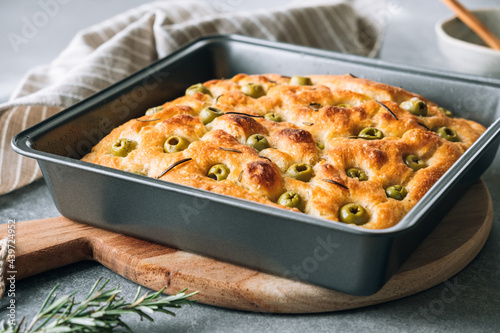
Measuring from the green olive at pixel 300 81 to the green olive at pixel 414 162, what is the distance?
0.65 meters

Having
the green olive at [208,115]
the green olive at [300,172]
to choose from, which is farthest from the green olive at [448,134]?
the green olive at [208,115]

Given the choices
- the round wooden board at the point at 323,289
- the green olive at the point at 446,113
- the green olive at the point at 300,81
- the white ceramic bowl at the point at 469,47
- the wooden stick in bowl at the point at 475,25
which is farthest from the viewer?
the wooden stick in bowl at the point at 475,25

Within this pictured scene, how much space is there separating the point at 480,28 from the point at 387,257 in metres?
Answer: 2.06

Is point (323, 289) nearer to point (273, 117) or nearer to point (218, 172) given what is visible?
point (218, 172)

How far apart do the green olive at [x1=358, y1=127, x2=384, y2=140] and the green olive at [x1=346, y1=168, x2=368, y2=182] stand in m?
0.21

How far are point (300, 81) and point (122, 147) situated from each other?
84 cm

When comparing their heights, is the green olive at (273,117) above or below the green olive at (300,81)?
above

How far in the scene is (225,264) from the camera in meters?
1.97

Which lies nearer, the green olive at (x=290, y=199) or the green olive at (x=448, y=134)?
the green olive at (x=290, y=199)

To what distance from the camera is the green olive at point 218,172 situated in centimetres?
204

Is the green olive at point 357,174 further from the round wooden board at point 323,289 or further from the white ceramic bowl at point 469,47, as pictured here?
the white ceramic bowl at point 469,47

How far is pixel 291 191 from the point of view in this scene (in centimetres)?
198

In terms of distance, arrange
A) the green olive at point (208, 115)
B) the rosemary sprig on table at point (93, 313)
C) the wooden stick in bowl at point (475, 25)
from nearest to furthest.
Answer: the rosemary sprig on table at point (93, 313) < the green olive at point (208, 115) < the wooden stick in bowl at point (475, 25)

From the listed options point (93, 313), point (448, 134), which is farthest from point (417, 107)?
point (93, 313)
